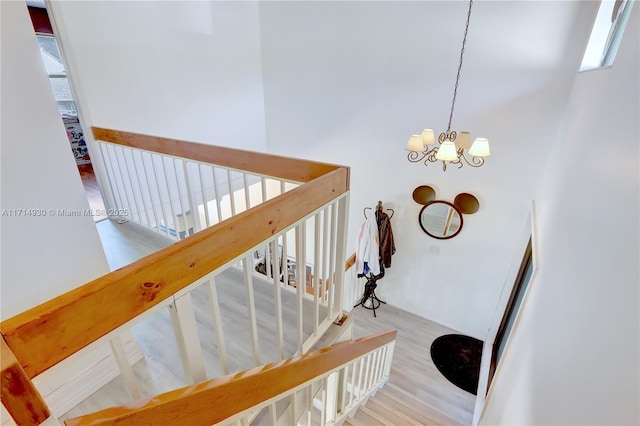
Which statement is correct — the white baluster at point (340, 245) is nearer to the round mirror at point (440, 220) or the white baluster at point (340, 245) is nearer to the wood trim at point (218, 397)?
the wood trim at point (218, 397)

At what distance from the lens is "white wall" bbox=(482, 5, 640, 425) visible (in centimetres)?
77

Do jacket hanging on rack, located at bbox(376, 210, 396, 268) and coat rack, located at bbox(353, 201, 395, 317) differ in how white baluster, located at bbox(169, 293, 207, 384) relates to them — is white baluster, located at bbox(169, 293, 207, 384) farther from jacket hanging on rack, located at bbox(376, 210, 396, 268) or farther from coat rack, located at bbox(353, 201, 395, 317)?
coat rack, located at bbox(353, 201, 395, 317)

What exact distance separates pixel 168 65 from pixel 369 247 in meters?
3.36

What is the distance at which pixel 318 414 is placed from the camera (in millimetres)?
2408

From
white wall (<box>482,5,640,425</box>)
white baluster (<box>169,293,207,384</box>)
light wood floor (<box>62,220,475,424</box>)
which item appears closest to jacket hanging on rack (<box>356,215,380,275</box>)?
light wood floor (<box>62,220,475,424</box>)

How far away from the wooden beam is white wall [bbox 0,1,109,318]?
852 millimetres

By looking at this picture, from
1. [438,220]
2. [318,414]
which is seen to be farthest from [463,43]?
[318,414]

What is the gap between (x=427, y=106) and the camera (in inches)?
147

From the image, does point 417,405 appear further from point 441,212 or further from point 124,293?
point 124,293

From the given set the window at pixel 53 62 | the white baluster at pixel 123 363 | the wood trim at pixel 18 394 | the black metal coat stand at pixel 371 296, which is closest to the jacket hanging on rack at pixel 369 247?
the black metal coat stand at pixel 371 296

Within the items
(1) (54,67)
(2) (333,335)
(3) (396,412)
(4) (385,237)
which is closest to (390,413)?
(3) (396,412)

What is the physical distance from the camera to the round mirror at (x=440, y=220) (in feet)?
13.0

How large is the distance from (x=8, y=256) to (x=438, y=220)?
4.08 m

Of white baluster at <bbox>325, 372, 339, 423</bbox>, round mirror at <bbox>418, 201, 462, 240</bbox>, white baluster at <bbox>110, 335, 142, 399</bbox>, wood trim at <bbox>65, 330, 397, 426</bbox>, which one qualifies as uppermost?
white baluster at <bbox>110, 335, 142, 399</bbox>
